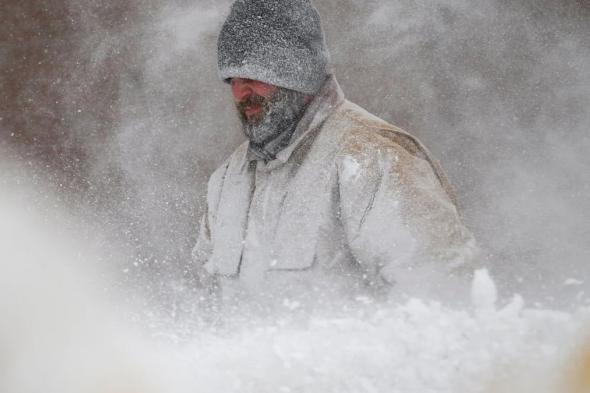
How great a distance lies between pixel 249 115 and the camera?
2.45 meters

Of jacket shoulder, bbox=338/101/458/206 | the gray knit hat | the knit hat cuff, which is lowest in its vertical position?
jacket shoulder, bbox=338/101/458/206

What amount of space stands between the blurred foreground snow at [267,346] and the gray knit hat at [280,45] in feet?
2.18

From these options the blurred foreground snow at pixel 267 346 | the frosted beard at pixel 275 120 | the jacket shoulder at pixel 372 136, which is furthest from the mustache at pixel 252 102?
the blurred foreground snow at pixel 267 346

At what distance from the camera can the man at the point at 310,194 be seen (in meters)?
2.25

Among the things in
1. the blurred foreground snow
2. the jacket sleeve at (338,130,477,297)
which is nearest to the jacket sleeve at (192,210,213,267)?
the blurred foreground snow

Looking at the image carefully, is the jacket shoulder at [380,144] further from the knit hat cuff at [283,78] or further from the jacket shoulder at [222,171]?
the jacket shoulder at [222,171]

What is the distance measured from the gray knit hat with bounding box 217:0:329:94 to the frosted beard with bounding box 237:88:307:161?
0.04 meters

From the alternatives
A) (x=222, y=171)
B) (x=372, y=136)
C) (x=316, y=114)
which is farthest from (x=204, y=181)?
(x=372, y=136)

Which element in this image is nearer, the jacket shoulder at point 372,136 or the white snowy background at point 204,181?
the white snowy background at point 204,181

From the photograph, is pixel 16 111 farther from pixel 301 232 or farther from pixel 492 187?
pixel 492 187

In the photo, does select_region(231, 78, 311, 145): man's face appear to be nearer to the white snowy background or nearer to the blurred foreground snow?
the white snowy background

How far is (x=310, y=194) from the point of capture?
2365 millimetres

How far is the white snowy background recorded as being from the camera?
2.25 m

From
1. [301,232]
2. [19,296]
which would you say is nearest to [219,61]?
[301,232]
